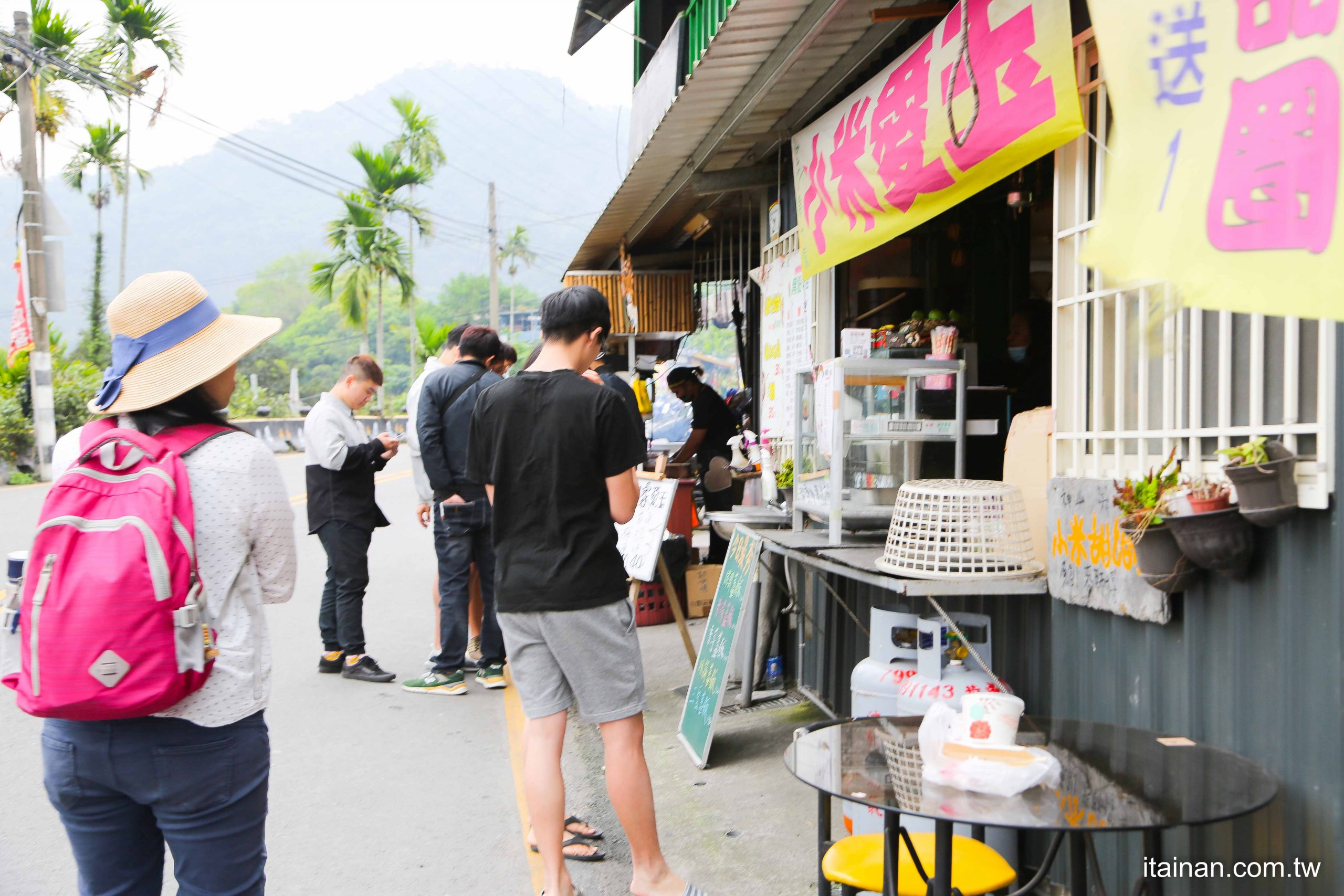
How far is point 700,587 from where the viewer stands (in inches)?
324

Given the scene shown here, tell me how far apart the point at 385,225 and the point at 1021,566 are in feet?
126

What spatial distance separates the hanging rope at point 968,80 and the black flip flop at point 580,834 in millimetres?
2980

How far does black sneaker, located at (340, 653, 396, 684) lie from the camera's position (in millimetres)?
6660

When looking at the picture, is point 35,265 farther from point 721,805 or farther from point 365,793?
point 721,805

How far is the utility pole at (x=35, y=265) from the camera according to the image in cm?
1850

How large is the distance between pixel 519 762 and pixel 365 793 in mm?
776

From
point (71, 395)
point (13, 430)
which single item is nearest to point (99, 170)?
point (71, 395)

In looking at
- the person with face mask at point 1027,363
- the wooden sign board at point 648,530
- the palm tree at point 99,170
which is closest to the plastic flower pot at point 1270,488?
the wooden sign board at point 648,530

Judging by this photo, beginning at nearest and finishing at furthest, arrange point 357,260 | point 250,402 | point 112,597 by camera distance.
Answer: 1. point 112,597
2. point 357,260
3. point 250,402

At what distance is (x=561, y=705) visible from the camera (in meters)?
3.55

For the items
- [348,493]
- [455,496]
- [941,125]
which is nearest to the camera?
[941,125]

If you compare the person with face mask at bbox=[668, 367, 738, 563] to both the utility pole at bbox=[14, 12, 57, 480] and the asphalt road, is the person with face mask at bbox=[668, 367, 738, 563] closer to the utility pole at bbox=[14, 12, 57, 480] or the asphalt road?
the asphalt road

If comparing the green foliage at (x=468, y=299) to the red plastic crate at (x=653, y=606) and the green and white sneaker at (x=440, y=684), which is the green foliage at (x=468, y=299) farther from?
the green and white sneaker at (x=440, y=684)

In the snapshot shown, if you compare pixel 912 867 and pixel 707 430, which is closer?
pixel 912 867
